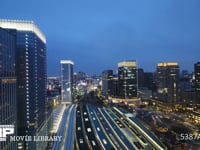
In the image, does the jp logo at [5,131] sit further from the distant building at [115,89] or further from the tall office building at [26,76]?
the distant building at [115,89]

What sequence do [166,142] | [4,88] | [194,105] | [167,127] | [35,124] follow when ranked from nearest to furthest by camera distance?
[4,88]
[166,142]
[35,124]
[167,127]
[194,105]

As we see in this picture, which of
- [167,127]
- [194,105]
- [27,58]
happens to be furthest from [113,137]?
[194,105]

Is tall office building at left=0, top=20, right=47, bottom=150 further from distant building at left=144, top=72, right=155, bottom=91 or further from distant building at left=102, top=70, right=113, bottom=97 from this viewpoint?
distant building at left=144, top=72, right=155, bottom=91

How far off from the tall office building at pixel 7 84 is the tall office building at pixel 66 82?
37.5m

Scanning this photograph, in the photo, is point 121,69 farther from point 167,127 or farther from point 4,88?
point 4,88

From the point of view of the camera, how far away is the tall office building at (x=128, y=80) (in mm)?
53844

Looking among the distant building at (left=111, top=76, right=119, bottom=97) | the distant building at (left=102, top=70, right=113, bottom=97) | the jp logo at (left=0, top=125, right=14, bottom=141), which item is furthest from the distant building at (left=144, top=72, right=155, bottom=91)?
the jp logo at (left=0, top=125, right=14, bottom=141)

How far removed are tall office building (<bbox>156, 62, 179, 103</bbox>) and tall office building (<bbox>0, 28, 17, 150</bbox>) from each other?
122 ft

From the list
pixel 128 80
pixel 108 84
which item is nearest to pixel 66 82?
pixel 128 80

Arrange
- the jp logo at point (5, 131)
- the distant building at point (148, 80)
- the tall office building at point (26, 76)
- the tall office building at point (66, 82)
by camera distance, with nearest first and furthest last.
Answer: the jp logo at point (5, 131), the tall office building at point (26, 76), the tall office building at point (66, 82), the distant building at point (148, 80)

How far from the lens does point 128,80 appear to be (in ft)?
179

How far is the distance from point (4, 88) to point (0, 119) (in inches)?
68.5

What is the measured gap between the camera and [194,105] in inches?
1532

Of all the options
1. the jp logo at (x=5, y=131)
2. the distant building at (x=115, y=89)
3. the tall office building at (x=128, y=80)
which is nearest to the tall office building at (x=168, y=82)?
the tall office building at (x=128, y=80)
